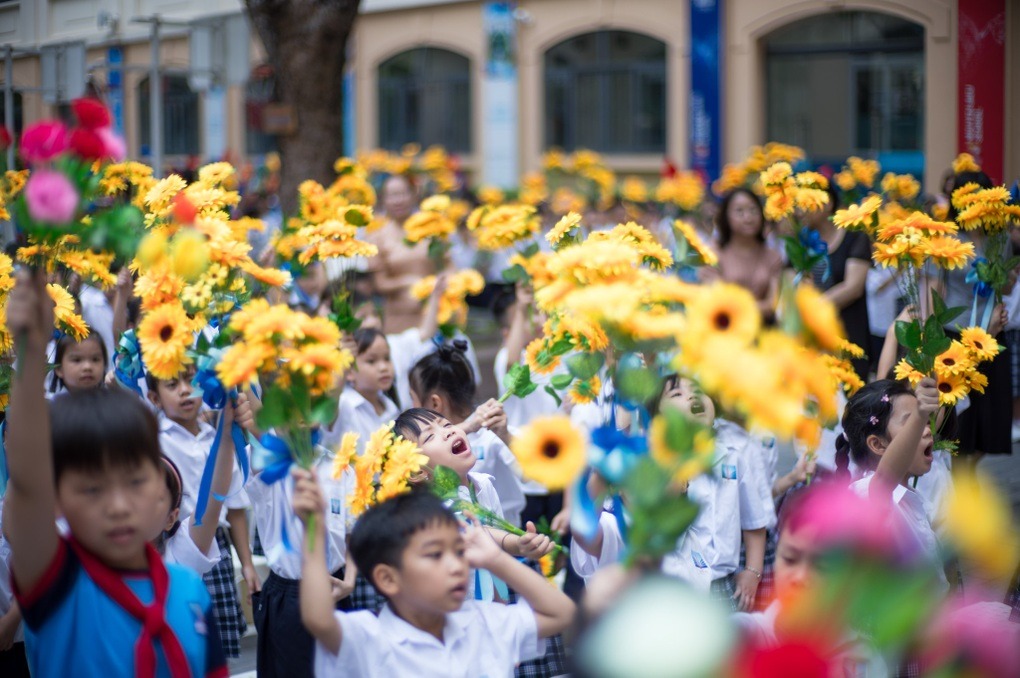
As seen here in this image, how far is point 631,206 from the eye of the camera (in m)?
11.8

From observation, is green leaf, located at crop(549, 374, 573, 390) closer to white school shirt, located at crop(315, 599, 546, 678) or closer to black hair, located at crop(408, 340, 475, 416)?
white school shirt, located at crop(315, 599, 546, 678)

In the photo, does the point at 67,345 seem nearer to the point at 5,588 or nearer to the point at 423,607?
the point at 5,588

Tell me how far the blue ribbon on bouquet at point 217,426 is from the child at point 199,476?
0.49 metres

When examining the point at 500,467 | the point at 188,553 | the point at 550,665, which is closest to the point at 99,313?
the point at 500,467

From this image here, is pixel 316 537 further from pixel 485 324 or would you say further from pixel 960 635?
pixel 485 324

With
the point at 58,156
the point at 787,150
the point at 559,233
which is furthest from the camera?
the point at 787,150

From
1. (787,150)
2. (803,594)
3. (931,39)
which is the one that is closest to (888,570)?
(803,594)

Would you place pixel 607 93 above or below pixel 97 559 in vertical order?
above

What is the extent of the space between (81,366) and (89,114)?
219 cm

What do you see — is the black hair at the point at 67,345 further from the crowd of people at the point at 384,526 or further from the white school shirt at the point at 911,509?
the white school shirt at the point at 911,509

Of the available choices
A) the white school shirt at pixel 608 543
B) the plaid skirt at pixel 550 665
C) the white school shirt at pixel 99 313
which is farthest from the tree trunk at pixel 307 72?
the white school shirt at pixel 608 543

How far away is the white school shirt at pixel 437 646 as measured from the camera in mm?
2416

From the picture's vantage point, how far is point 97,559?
2.23 m

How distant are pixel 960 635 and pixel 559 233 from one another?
2524 millimetres
